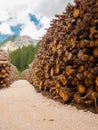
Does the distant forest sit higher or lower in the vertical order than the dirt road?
higher

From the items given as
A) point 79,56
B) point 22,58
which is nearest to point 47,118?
point 79,56

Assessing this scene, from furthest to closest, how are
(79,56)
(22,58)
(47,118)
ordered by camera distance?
(22,58)
(79,56)
(47,118)

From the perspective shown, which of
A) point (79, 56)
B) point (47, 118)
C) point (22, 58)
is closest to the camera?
point (47, 118)

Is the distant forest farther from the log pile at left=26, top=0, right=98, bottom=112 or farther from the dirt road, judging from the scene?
the dirt road

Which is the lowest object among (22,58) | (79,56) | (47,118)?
(47,118)

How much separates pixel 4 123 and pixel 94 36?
2.71 meters

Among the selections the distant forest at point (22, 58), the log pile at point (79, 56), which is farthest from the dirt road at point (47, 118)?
the distant forest at point (22, 58)

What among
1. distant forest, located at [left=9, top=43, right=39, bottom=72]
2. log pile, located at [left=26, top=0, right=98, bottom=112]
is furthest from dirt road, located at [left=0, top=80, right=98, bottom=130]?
distant forest, located at [left=9, top=43, right=39, bottom=72]

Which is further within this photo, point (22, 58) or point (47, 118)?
point (22, 58)

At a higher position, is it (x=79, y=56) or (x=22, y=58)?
(x=22, y=58)

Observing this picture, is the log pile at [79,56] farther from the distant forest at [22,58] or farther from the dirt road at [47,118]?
the distant forest at [22,58]

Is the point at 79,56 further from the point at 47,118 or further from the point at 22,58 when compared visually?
the point at 22,58

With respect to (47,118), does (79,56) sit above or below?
above

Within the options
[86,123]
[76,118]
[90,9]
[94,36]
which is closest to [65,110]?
[76,118]
